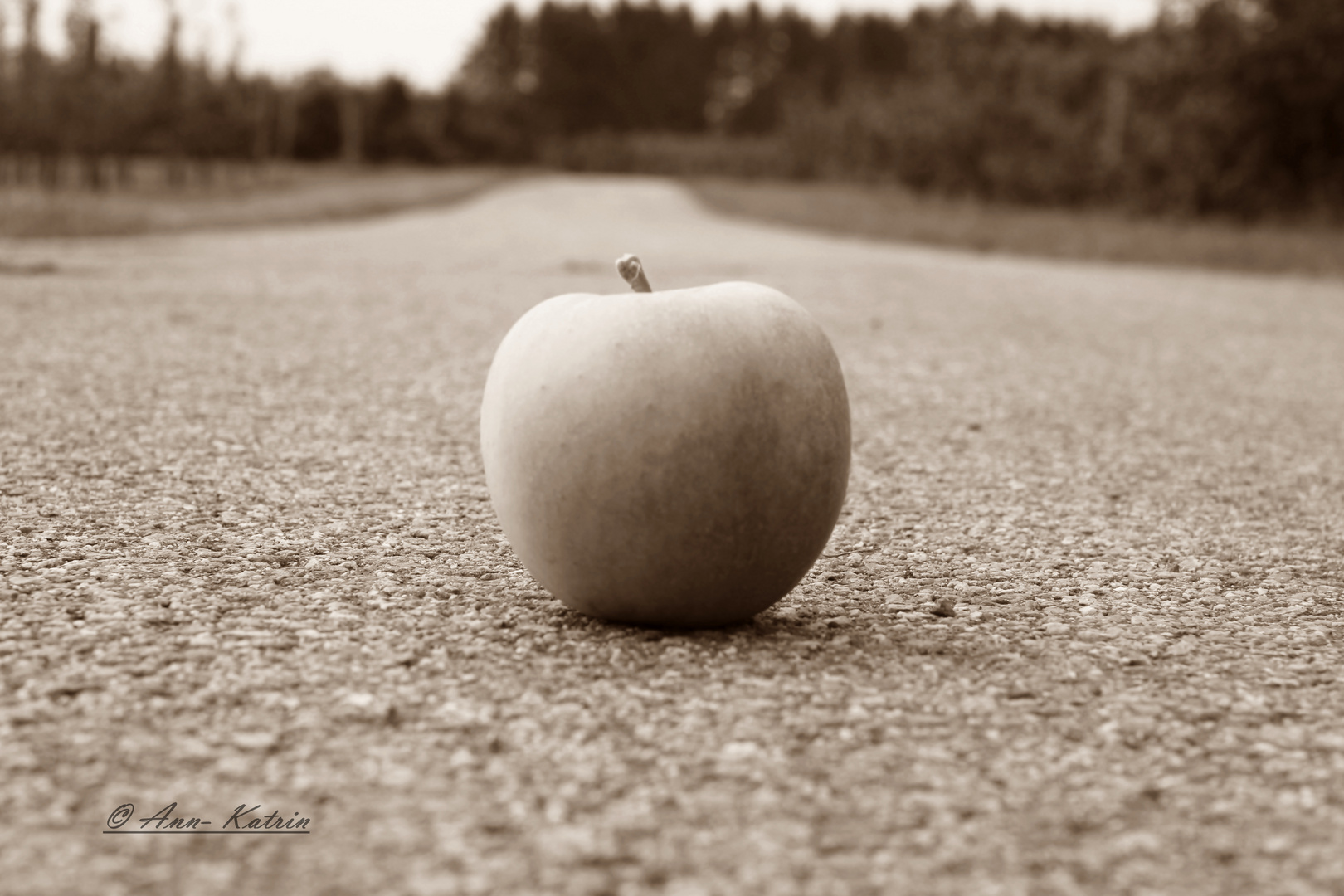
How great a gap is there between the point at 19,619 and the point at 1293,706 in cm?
260

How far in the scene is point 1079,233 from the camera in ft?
59.3

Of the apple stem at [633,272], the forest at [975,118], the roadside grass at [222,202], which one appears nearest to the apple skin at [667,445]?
the apple stem at [633,272]

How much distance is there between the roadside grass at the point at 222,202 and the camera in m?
14.5

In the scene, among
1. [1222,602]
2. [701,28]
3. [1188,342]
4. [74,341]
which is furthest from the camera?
[701,28]

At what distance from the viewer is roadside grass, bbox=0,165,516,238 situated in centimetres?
1452

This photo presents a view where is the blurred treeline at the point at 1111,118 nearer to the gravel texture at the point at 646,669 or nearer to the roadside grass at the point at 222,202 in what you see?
the roadside grass at the point at 222,202

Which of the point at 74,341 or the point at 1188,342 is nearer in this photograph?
the point at 74,341

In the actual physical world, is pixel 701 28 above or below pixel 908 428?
above

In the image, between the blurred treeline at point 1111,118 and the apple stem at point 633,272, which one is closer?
the apple stem at point 633,272

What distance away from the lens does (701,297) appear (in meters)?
2.84

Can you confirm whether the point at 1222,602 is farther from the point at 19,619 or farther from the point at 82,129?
the point at 82,129

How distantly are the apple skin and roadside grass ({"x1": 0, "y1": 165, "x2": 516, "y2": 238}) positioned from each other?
40.8 feet

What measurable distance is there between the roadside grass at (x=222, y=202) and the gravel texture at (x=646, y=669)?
29.8 feet

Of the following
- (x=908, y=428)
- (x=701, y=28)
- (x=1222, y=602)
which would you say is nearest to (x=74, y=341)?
(x=908, y=428)
